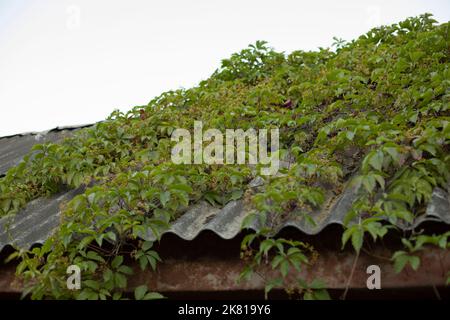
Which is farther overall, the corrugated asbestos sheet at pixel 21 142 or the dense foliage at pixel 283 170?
the corrugated asbestos sheet at pixel 21 142

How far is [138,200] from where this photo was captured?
2.51 metres

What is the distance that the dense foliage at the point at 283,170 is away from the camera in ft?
6.92

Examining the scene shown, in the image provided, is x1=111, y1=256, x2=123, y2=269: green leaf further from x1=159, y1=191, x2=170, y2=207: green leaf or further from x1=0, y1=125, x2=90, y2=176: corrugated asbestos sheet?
x1=0, y1=125, x2=90, y2=176: corrugated asbestos sheet

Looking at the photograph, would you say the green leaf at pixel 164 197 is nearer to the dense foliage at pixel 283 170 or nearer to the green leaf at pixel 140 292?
the dense foliage at pixel 283 170

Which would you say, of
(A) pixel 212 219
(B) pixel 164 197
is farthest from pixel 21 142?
(A) pixel 212 219

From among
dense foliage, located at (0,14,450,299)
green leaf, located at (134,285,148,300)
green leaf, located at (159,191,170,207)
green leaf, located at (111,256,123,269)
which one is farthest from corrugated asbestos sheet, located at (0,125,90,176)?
green leaf, located at (134,285,148,300)

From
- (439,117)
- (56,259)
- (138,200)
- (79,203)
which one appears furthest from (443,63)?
(56,259)

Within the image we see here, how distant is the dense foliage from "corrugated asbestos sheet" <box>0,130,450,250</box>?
0.05m

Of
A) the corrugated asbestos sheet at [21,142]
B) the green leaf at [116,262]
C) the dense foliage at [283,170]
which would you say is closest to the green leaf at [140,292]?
the dense foliage at [283,170]

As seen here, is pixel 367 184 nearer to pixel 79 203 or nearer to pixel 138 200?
pixel 138 200

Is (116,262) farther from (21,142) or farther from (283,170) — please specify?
(21,142)

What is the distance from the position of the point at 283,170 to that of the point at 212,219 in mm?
451

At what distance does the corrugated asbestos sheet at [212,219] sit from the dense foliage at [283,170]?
0.05 m
